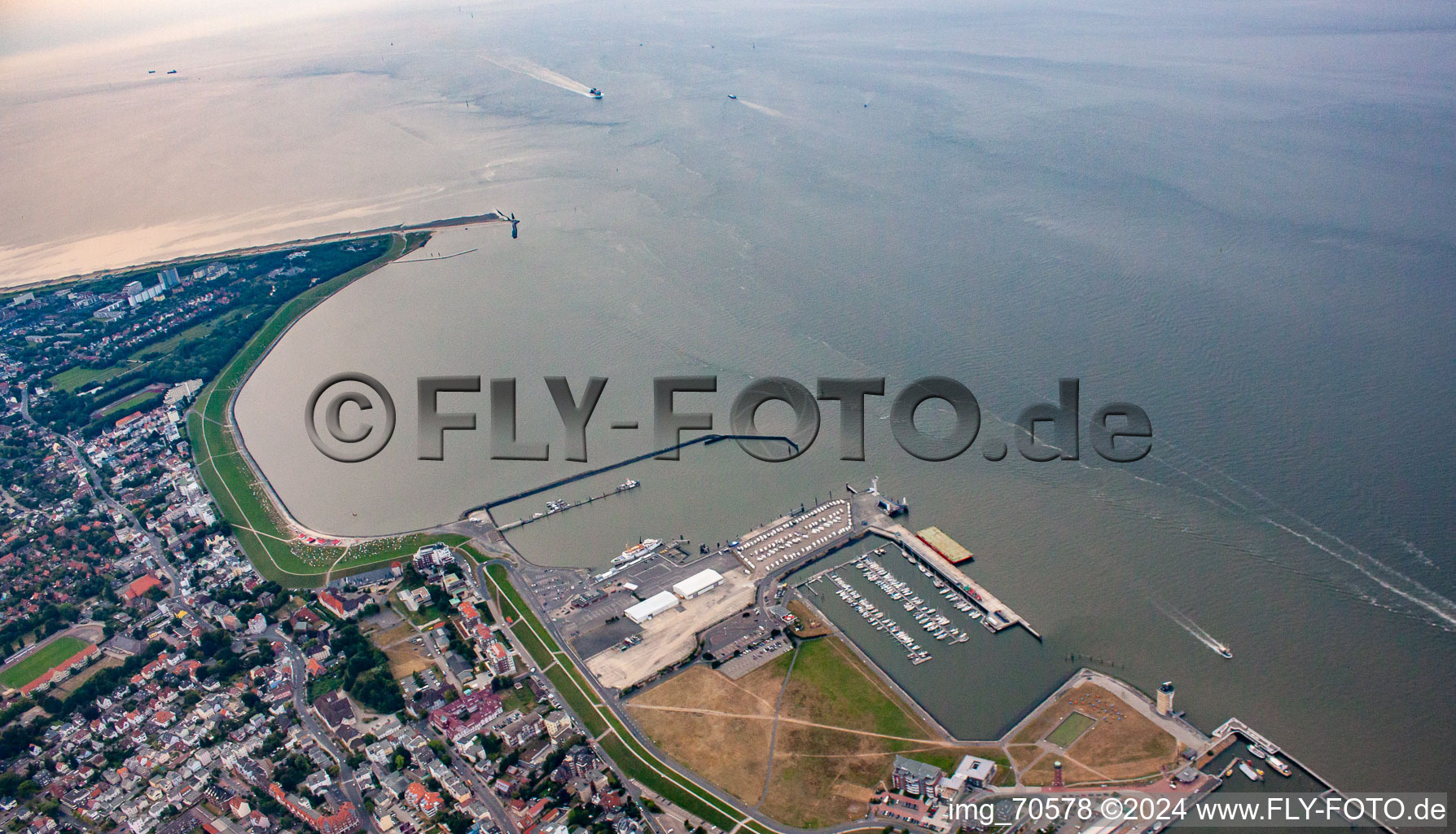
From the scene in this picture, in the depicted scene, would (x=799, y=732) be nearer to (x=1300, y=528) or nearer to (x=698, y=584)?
(x=698, y=584)

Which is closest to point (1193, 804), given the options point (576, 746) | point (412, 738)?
point (576, 746)

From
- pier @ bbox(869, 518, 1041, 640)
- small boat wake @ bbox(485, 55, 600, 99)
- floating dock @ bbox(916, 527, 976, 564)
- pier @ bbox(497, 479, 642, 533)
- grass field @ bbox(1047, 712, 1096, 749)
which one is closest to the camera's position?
grass field @ bbox(1047, 712, 1096, 749)

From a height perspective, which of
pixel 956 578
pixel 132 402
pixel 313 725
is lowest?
pixel 313 725

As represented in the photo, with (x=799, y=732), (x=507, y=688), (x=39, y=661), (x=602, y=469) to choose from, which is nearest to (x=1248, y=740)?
(x=799, y=732)

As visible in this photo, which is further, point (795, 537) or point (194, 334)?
point (194, 334)

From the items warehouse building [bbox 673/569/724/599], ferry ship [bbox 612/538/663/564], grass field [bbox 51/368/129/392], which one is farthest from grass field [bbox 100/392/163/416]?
warehouse building [bbox 673/569/724/599]

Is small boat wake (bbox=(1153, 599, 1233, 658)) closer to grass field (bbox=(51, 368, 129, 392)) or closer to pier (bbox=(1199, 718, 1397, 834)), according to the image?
pier (bbox=(1199, 718, 1397, 834))
